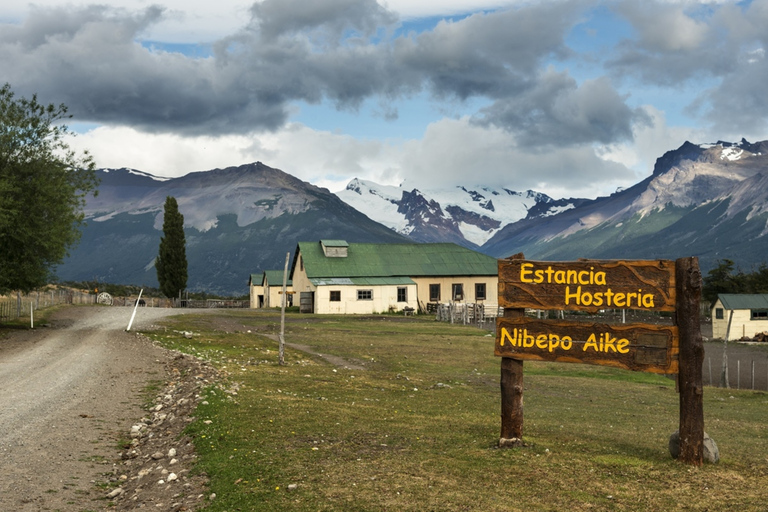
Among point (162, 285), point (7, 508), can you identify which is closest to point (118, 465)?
point (7, 508)

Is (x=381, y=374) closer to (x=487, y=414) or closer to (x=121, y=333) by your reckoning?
(x=487, y=414)

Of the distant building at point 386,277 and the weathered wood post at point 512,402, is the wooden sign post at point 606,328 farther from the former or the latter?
the distant building at point 386,277

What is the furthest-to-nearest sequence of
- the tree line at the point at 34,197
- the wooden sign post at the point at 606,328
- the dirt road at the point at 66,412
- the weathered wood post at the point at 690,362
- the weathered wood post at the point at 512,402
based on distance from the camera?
the tree line at the point at 34,197 < the weathered wood post at the point at 512,402 < the wooden sign post at the point at 606,328 < the weathered wood post at the point at 690,362 < the dirt road at the point at 66,412

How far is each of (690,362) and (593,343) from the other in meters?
1.57

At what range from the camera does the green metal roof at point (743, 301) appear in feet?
221

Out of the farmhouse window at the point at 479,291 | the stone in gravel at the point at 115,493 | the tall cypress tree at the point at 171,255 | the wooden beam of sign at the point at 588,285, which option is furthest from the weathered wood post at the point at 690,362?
the tall cypress tree at the point at 171,255

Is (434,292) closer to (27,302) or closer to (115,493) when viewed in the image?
(27,302)

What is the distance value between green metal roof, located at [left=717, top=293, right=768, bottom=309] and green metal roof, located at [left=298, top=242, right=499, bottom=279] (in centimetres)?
2485

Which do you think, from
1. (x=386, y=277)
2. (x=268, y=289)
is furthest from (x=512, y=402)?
(x=268, y=289)

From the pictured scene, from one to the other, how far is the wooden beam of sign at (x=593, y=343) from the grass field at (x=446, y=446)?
157cm

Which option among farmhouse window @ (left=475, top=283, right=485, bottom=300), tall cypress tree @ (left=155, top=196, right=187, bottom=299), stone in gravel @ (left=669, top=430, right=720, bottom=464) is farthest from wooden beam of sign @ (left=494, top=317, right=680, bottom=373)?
tall cypress tree @ (left=155, top=196, right=187, bottom=299)

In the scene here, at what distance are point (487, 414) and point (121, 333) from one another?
27750 millimetres

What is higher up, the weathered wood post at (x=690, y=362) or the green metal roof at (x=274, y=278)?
the green metal roof at (x=274, y=278)

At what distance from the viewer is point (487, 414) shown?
17609mm
